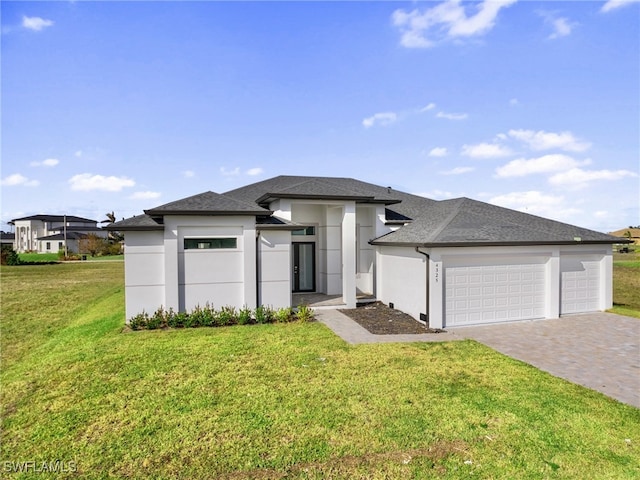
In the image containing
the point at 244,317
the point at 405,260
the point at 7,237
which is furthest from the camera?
the point at 7,237

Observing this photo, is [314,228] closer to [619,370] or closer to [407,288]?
[407,288]

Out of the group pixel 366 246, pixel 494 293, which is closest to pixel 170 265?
pixel 366 246

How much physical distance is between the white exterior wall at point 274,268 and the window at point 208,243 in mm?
1004

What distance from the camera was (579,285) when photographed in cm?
1385

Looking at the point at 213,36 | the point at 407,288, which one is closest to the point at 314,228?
the point at 407,288

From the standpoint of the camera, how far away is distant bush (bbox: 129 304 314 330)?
11786mm

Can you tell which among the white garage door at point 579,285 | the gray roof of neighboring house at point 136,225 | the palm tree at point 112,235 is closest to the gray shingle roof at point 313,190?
the gray roof of neighboring house at point 136,225

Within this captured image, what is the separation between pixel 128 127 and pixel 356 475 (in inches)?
641

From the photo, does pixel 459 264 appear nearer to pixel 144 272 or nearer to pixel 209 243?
pixel 209 243

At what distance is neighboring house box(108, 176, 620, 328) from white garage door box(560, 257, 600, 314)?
0.13ft

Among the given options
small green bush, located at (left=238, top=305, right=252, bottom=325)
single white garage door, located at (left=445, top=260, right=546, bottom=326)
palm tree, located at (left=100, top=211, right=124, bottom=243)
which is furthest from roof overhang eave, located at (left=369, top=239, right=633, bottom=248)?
palm tree, located at (left=100, top=211, right=124, bottom=243)

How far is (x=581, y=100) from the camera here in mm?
13531

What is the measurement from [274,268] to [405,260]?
498cm

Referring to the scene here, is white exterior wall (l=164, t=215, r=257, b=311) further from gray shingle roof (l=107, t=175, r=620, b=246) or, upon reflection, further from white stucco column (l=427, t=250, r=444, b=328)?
white stucco column (l=427, t=250, r=444, b=328)
